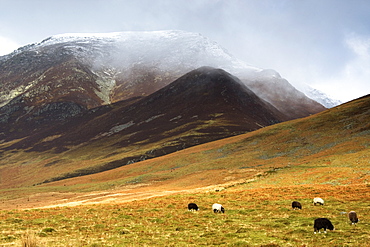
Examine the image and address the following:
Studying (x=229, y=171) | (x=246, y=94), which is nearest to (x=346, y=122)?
(x=229, y=171)

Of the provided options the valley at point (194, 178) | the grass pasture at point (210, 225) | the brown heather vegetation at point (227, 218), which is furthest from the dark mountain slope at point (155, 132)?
the grass pasture at point (210, 225)

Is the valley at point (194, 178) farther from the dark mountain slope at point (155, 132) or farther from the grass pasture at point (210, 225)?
the dark mountain slope at point (155, 132)

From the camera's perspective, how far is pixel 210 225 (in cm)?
2028

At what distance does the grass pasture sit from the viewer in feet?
51.2

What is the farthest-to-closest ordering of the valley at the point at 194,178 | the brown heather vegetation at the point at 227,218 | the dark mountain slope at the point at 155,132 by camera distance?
the dark mountain slope at the point at 155,132, the valley at the point at 194,178, the brown heather vegetation at the point at 227,218

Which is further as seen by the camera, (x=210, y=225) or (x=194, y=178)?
(x=194, y=178)

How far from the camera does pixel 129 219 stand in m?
23.9

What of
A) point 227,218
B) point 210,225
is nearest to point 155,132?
point 227,218

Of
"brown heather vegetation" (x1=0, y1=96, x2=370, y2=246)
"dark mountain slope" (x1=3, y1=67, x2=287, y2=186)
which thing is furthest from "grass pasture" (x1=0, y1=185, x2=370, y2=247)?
"dark mountain slope" (x1=3, y1=67, x2=287, y2=186)

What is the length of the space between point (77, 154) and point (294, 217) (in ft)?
496

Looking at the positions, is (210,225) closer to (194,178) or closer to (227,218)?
(227,218)

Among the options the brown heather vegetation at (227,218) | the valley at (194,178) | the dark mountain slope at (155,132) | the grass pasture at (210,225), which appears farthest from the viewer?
the dark mountain slope at (155,132)

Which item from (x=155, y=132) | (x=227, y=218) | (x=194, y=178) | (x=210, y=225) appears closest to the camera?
(x=210, y=225)

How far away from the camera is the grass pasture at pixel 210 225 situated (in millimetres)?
15609
